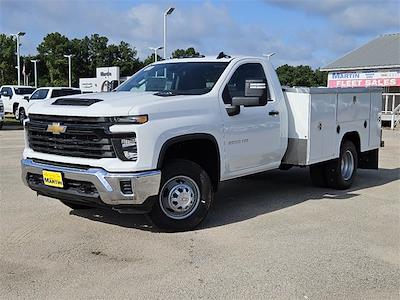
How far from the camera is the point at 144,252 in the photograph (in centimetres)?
530

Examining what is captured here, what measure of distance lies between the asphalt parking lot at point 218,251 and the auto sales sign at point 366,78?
2263cm

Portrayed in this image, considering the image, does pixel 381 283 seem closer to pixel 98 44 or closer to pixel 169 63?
pixel 169 63

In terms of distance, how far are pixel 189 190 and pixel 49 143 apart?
66.6 inches

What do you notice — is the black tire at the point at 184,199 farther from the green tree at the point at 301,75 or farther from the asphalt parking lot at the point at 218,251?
the green tree at the point at 301,75

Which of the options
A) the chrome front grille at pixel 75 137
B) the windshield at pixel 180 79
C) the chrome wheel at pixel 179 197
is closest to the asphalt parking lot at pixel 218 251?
the chrome wheel at pixel 179 197

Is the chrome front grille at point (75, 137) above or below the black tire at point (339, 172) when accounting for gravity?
above

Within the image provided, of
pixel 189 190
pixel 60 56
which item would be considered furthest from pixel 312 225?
pixel 60 56

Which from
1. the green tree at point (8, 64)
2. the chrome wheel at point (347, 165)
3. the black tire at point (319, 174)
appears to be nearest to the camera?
the black tire at point (319, 174)

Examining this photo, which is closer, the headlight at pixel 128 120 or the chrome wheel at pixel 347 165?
the headlight at pixel 128 120

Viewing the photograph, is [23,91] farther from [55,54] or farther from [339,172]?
[55,54]

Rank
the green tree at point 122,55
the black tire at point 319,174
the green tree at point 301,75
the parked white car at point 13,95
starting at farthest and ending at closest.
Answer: the green tree at point 122,55 → the green tree at point 301,75 → the parked white car at point 13,95 → the black tire at point 319,174

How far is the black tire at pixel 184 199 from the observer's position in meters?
5.84

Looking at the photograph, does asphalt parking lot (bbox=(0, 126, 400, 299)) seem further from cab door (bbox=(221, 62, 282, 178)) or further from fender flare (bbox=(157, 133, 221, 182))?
fender flare (bbox=(157, 133, 221, 182))

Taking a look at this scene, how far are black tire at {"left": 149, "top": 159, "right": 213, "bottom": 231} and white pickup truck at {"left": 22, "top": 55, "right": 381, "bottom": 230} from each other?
0.01 m
